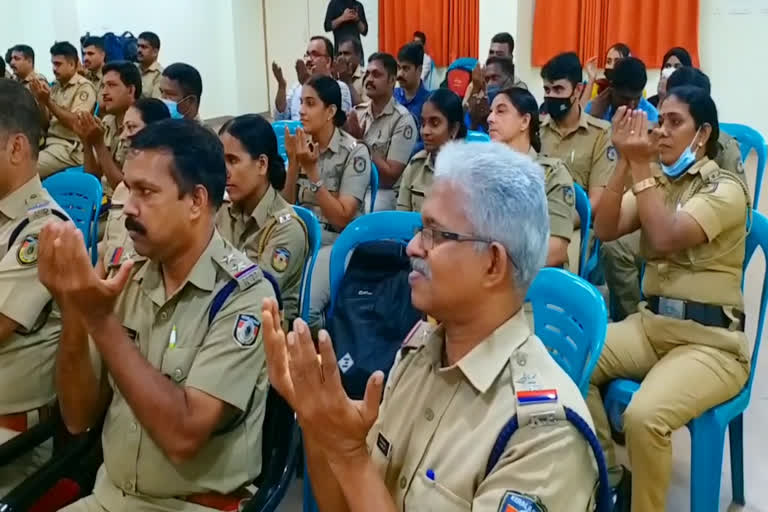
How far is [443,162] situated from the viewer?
1177 millimetres

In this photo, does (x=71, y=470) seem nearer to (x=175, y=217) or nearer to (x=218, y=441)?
A: (x=218, y=441)

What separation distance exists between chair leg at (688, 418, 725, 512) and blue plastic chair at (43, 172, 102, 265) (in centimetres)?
233

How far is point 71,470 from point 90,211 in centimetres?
171

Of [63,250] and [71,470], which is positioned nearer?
[63,250]

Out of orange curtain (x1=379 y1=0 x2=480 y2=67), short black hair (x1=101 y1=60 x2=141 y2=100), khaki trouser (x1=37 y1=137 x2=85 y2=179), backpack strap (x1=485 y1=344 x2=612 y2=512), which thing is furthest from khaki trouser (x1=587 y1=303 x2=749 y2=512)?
orange curtain (x1=379 y1=0 x2=480 y2=67)

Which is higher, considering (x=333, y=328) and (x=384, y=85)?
(x=384, y=85)

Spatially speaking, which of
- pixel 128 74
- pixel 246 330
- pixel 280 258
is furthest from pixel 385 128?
pixel 246 330

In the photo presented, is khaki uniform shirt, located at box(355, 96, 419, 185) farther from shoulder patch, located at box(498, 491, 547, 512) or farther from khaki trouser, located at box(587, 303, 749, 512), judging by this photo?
shoulder patch, located at box(498, 491, 547, 512)

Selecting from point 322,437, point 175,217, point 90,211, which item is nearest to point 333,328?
point 175,217

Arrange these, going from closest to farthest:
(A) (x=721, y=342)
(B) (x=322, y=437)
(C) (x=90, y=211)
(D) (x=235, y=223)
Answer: (B) (x=322, y=437), (A) (x=721, y=342), (D) (x=235, y=223), (C) (x=90, y=211)

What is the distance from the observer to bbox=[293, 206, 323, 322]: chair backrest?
2.19 meters

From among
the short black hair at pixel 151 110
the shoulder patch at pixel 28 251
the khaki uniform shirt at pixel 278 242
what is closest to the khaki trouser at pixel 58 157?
the short black hair at pixel 151 110

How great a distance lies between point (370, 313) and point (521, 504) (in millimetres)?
1293

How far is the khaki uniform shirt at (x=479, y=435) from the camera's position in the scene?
0.97 meters
